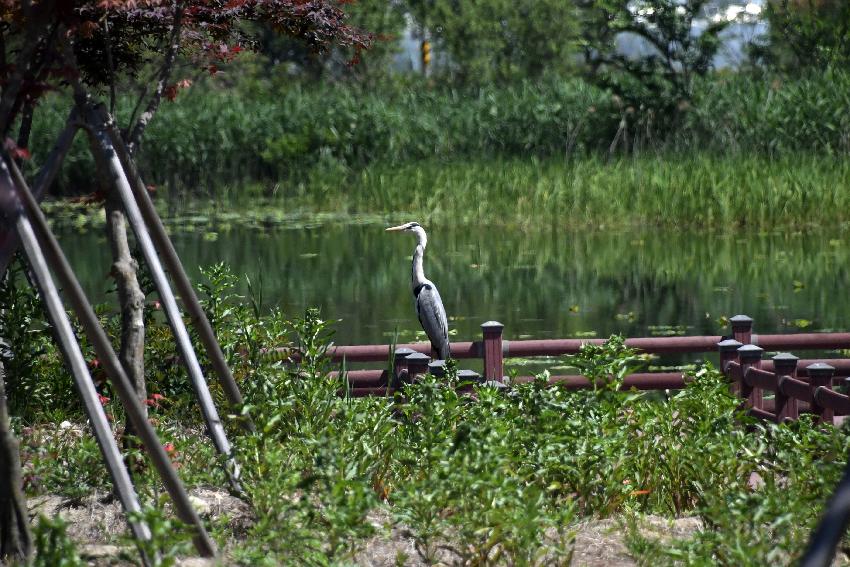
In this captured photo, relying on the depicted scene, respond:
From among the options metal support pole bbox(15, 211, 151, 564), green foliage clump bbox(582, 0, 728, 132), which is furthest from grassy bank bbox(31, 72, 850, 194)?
metal support pole bbox(15, 211, 151, 564)

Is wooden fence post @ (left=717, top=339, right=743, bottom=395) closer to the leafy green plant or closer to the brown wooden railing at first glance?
the brown wooden railing

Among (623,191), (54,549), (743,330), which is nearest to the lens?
(54,549)

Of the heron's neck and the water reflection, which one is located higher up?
the heron's neck

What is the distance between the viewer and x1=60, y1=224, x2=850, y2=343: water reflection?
1398 centimetres

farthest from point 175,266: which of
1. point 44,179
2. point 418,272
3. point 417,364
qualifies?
point 418,272

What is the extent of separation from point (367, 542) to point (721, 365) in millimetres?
3878

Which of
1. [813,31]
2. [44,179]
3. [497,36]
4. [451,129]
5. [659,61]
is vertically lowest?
[44,179]

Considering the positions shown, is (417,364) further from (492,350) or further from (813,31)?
(813,31)

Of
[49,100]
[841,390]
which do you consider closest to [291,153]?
[49,100]

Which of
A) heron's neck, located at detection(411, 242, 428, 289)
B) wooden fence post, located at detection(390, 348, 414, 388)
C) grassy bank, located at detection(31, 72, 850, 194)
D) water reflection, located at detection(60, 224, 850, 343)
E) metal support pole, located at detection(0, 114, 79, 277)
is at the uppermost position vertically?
grassy bank, located at detection(31, 72, 850, 194)

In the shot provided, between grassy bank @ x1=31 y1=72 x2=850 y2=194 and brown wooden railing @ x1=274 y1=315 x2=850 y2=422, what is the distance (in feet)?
48.8

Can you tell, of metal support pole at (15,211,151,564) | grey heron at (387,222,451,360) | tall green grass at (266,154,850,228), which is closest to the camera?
metal support pole at (15,211,151,564)

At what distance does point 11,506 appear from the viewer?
468cm

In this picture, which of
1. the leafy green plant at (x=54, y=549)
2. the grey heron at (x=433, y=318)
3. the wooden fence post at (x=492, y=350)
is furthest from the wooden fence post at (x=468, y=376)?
the leafy green plant at (x=54, y=549)
